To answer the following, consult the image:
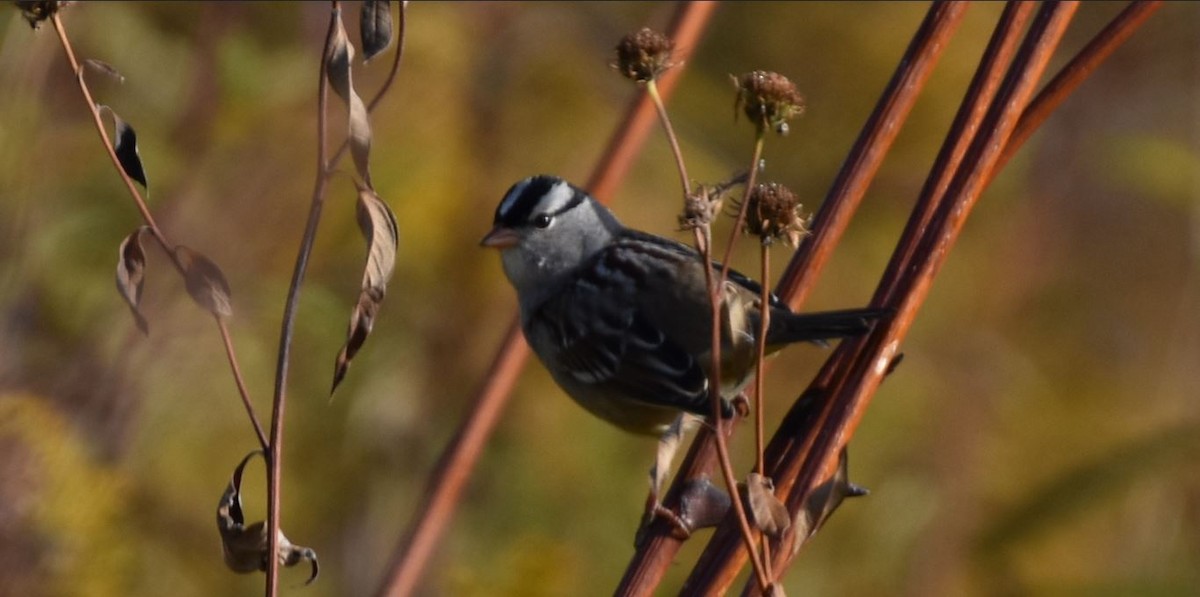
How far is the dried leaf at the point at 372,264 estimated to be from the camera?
3.46 feet

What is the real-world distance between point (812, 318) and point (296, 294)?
2.99ft

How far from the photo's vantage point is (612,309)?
2338 millimetres

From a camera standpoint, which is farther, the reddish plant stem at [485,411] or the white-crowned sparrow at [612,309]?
the white-crowned sparrow at [612,309]

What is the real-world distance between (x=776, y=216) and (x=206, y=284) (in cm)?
45

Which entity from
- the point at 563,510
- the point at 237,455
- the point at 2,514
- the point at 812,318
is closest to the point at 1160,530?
the point at 563,510

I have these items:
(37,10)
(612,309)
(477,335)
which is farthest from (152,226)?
(477,335)

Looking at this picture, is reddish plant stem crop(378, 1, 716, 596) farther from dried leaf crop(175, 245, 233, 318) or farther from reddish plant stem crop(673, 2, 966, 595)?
dried leaf crop(175, 245, 233, 318)

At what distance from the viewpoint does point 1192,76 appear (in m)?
4.16

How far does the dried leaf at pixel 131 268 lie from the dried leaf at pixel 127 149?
47 mm

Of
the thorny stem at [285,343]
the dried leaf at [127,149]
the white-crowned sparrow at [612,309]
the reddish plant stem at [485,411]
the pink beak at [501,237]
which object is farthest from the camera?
the pink beak at [501,237]

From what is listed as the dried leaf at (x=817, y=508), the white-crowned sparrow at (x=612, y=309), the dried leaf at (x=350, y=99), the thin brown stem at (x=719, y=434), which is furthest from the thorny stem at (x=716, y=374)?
the white-crowned sparrow at (x=612, y=309)

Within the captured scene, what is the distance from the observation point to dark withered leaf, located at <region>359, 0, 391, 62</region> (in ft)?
3.55

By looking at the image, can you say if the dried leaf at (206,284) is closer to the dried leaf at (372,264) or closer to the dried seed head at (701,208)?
the dried leaf at (372,264)

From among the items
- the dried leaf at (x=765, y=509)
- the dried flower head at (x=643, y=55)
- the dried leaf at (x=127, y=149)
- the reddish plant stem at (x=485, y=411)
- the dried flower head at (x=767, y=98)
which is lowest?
the reddish plant stem at (x=485, y=411)
